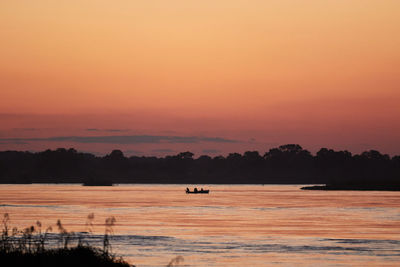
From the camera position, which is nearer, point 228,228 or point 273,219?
point 228,228

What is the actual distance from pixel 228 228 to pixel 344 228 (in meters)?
9.11

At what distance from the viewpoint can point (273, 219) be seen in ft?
237

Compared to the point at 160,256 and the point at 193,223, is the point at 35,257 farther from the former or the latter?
the point at 193,223

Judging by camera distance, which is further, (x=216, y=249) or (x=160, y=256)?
(x=216, y=249)

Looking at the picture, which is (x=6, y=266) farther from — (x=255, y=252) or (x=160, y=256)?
(x=255, y=252)

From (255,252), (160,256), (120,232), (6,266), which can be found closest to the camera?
(6,266)

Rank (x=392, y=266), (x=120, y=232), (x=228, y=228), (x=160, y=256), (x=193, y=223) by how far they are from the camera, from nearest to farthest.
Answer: (x=392, y=266), (x=160, y=256), (x=120, y=232), (x=228, y=228), (x=193, y=223)

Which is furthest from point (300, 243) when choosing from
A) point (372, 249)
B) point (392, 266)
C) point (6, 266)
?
point (6, 266)

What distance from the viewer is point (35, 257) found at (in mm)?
26719

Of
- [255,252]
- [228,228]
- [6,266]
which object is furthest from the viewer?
[228,228]

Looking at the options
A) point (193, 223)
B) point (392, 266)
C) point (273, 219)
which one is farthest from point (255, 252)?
point (273, 219)

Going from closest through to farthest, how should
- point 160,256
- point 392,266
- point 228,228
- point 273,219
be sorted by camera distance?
point 392,266, point 160,256, point 228,228, point 273,219

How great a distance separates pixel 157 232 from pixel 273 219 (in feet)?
67.0

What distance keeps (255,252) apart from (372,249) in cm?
693
